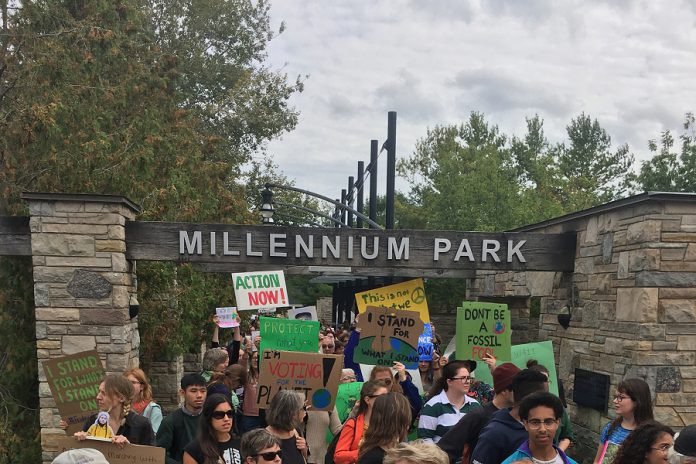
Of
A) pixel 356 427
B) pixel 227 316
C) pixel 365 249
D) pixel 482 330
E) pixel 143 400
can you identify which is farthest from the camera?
pixel 227 316

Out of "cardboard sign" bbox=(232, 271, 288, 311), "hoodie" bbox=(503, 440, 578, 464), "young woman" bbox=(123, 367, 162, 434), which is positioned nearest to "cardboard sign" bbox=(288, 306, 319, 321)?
"cardboard sign" bbox=(232, 271, 288, 311)

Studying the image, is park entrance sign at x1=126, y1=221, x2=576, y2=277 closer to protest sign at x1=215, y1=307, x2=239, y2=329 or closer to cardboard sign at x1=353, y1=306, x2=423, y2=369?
protest sign at x1=215, y1=307, x2=239, y2=329

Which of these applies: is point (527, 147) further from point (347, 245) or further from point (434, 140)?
point (347, 245)

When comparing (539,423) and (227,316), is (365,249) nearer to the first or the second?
(227,316)

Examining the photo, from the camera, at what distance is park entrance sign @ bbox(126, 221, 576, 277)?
31.1 feet

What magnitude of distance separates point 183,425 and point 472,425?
2.01 metres

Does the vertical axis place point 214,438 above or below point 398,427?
below

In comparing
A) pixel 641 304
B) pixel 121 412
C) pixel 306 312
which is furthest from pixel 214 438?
pixel 306 312

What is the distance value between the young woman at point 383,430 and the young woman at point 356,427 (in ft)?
2.05

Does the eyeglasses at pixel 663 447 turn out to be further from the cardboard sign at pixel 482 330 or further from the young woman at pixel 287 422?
the cardboard sign at pixel 482 330

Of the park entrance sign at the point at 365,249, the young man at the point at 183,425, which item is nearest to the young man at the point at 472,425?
the young man at the point at 183,425

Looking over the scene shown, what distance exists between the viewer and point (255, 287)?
1017 centimetres

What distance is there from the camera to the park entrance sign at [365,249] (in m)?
9.48

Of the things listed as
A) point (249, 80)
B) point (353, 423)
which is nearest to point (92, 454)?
point (353, 423)
